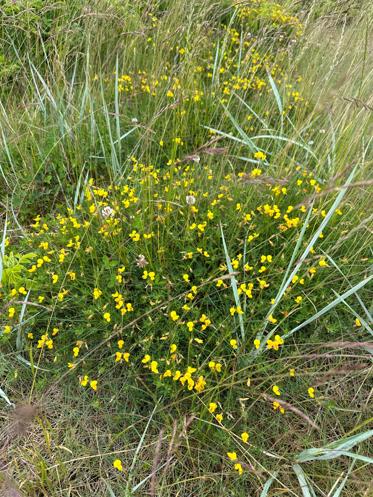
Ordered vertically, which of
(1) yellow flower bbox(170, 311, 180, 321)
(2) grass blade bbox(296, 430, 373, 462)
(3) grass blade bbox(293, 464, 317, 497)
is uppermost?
(1) yellow flower bbox(170, 311, 180, 321)

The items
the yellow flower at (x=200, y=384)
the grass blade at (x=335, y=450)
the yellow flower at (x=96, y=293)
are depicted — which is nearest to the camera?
the grass blade at (x=335, y=450)

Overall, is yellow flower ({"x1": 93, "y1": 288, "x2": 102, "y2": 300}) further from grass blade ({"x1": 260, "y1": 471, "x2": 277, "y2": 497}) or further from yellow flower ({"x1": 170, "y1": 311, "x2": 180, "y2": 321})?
grass blade ({"x1": 260, "y1": 471, "x2": 277, "y2": 497})

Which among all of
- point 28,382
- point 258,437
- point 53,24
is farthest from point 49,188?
point 258,437

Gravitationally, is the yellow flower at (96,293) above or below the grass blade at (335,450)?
above

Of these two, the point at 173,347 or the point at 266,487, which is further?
the point at 173,347

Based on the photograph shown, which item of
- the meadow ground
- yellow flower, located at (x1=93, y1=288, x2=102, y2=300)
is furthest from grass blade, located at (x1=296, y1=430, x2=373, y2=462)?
yellow flower, located at (x1=93, y1=288, x2=102, y2=300)

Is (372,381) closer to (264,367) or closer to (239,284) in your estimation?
(264,367)

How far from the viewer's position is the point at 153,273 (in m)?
1.86

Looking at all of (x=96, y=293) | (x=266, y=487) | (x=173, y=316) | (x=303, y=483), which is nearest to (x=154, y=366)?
(x=173, y=316)

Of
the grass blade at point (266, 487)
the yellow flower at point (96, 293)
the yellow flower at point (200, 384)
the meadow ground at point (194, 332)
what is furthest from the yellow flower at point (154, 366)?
the grass blade at point (266, 487)

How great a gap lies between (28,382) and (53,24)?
2728mm

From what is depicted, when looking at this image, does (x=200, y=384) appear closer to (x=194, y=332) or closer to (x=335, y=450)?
(x=194, y=332)

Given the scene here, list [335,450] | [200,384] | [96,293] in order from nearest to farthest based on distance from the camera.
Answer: [335,450]
[200,384]
[96,293]

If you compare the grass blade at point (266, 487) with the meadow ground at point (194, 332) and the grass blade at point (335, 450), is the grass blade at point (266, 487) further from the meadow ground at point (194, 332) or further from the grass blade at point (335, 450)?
the grass blade at point (335, 450)
